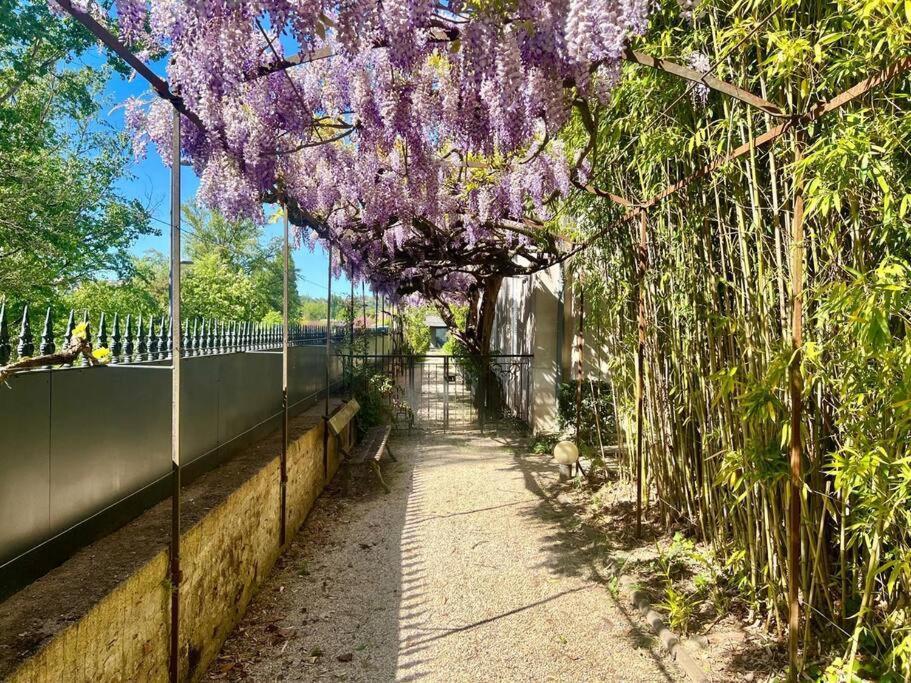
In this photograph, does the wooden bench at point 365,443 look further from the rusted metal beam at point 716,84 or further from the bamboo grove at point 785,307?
the rusted metal beam at point 716,84

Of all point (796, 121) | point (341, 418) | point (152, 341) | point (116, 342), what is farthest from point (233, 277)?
point (796, 121)

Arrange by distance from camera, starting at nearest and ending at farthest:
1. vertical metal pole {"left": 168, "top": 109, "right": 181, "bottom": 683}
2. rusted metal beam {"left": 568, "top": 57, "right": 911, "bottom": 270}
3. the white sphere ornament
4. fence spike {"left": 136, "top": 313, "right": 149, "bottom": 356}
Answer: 1. rusted metal beam {"left": 568, "top": 57, "right": 911, "bottom": 270}
2. vertical metal pole {"left": 168, "top": 109, "right": 181, "bottom": 683}
3. fence spike {"left": 136, "top": 313, "right": 149, "bottom": 356}
4. the white sphere ornament

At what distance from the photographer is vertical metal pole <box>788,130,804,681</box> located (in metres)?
1.73

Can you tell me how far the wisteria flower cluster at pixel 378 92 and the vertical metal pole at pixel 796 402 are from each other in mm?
818

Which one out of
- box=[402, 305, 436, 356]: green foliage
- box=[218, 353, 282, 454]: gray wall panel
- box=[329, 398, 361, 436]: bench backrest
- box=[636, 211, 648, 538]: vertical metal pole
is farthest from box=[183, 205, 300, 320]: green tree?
box=[636, 211, 648, 538]: vertical metal pole

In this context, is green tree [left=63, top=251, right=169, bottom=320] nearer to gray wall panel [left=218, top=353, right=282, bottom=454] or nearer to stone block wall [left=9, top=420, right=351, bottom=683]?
gray wall panel [left=218, top=353, right=282, bottom=454]

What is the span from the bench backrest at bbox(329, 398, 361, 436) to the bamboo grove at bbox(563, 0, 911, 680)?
275cm

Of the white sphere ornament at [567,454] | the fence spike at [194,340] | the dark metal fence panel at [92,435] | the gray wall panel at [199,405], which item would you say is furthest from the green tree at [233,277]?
the dark metal fence panel at [92,435]

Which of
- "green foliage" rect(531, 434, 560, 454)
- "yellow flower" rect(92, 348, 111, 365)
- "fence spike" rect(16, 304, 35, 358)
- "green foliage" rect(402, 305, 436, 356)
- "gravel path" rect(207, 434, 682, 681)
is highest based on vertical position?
"green foliage" rect(402, 305, 436, 356)

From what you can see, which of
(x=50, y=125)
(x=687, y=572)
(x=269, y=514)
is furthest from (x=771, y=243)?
(x=50, y=125)

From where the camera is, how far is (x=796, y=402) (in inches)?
68.8

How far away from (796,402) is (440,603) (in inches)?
79.2

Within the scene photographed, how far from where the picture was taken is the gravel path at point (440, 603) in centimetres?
231

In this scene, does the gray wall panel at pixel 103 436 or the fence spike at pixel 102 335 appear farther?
the fence spike at pixel 102 335
